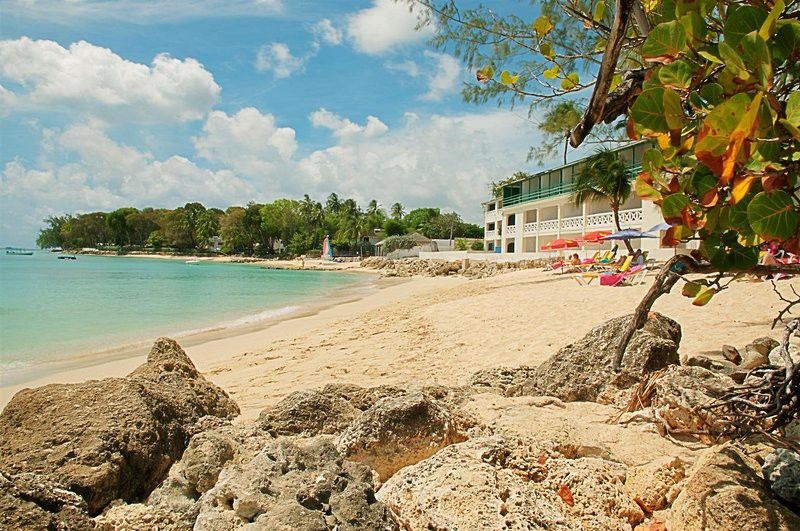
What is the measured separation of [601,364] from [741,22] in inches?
126

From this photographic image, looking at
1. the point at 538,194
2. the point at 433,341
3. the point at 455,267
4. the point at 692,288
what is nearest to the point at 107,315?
the point at 433,341

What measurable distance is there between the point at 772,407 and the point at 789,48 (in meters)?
1.80

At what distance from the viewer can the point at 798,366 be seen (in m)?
2.23

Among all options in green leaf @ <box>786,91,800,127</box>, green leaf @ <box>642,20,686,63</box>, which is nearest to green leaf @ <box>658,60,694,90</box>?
green leaf @ <box>642,20,686,63</box>

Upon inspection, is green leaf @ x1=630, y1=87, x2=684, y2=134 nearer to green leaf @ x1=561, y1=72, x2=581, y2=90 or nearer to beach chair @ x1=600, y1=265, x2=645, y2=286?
green leaf @ x1=561, y1=72, x2=581, y2=90

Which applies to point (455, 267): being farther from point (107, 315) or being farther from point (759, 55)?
point (759, 55)

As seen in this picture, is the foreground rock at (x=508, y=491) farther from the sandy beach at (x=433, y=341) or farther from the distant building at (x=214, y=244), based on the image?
the distant building at (x=214, y=244)

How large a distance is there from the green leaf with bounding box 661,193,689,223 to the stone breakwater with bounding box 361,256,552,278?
26.2 m

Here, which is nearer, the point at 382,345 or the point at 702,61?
the point at 702,61

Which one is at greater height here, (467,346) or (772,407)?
(772,407)

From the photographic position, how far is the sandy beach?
21.0ft

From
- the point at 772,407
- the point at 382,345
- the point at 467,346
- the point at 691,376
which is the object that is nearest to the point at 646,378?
the point at 691,376

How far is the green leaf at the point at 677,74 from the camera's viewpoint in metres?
1.32

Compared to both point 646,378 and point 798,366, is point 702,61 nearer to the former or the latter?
point 798,366
